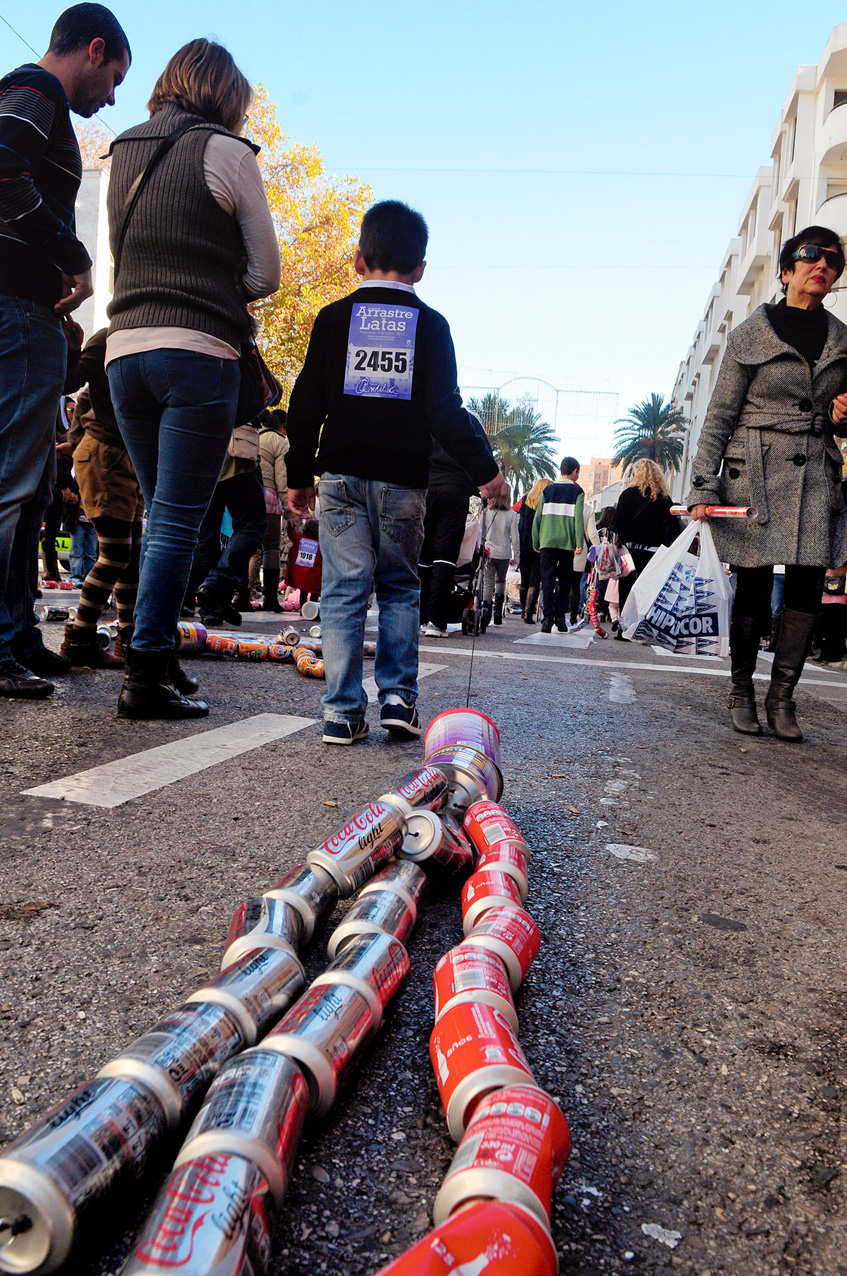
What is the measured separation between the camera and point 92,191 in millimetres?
31188

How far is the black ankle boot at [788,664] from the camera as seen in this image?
14.7 feet

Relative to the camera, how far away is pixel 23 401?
11.8 ft

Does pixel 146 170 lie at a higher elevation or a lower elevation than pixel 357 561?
higher

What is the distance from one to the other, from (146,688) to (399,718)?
99 centimetres

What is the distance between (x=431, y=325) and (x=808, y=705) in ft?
12.1

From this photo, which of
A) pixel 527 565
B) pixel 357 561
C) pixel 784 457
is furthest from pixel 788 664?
pixel 527 565

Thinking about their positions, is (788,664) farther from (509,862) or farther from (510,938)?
(510,938)

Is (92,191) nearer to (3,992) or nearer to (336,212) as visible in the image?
(336,212)

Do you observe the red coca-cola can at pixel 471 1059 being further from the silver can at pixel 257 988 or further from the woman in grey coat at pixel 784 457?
the woman in grey coat at pixel 784 457

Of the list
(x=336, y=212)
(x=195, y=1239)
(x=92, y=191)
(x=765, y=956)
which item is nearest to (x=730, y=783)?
(x=765, y=956)

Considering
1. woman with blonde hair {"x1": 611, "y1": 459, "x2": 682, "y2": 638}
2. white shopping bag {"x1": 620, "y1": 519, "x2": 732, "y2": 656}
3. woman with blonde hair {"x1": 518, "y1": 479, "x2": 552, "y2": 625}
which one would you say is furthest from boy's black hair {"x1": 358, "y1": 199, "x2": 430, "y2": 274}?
woman with blonde hair {"x1": 518, "y1": 479, "x2": 552, "y2": 625}

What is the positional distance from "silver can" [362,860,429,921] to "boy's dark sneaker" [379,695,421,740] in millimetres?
1742

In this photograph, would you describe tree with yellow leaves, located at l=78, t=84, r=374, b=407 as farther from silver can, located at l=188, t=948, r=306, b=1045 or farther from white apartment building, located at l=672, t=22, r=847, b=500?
silver can, located at l=188, t=948, r=306, b=1045

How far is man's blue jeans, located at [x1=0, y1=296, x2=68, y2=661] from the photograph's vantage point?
3.54 meters
